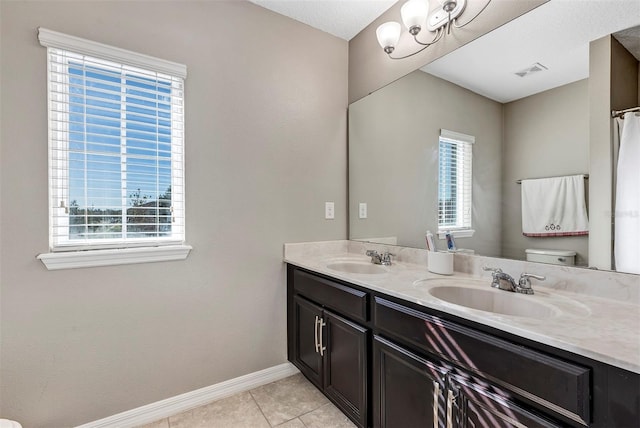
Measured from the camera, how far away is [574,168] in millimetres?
1184

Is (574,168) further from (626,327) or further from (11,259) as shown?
(11,259)

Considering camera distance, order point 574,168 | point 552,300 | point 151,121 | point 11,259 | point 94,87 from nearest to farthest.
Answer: point 552,300 < point 574,168 < point 11,259 < point 94,87 < point 151,121

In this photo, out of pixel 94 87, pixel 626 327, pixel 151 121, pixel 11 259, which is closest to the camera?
pixel 626 327

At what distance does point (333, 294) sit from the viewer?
5.07 feet

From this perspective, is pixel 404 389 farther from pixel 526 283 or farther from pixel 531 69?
pixel 531 69

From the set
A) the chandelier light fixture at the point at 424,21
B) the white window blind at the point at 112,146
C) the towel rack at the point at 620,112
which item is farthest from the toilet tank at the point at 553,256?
the white window blind at the point at 112,146

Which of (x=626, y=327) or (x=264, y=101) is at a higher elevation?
(x=264, y=101)

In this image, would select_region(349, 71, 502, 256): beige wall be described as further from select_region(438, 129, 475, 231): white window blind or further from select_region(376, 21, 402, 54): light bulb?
select_region(376, 21, 402, 54): light bulb

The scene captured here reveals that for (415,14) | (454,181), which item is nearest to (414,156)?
(454,181)

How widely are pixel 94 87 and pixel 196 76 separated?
507mm

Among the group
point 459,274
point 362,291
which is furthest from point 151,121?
point 459,274

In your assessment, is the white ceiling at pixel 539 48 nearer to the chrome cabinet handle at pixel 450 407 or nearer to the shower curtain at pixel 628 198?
the shower curtain at pixel 628 198

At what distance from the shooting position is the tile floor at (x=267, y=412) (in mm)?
1562

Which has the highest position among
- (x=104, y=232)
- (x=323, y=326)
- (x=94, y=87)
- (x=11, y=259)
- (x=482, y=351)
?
(x=94, y=87)
